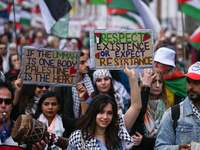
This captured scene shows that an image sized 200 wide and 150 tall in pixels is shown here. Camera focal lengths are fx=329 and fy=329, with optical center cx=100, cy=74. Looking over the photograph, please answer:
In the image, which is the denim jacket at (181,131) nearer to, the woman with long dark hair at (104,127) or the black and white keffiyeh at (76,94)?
the woman with long dark hair at (104,127)

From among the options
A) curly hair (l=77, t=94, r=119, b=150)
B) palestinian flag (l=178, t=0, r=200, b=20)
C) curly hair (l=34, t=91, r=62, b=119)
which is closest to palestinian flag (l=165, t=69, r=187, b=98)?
curly hair (l=77, t=94, r=119, b=150)

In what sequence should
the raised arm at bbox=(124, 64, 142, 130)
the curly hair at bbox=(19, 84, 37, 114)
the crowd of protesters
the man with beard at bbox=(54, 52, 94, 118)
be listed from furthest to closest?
the man with beard at bbox=(54, 52, 94, 118) < the curly hair at bbox=(19, 84, 37, 114) < the raised arm at bbox=(124, 64, 142, 130) < the crowd of protesters

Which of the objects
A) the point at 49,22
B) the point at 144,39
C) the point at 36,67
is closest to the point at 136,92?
the point at 144,39

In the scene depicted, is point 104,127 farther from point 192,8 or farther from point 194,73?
point 192,8

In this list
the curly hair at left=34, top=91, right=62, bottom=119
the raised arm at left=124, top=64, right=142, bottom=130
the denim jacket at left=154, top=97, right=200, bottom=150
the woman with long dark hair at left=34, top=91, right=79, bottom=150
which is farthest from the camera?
the curly hair at left=34, top=91, right=62, bottom=119

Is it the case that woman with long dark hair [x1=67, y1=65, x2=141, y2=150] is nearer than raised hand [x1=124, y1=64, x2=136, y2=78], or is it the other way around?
woman with long dark hair [x1=67, y1=65, x2=141, y2=150]

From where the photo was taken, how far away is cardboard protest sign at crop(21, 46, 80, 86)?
167 inches

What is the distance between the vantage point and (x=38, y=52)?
429 centimetres

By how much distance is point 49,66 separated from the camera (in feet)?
14.2

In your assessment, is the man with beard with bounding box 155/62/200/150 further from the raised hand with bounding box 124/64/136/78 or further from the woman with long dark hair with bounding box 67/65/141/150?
the raised hand with bounding box 124/64/136/78

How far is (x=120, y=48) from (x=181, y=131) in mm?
1366

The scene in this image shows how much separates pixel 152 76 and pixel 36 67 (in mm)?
1517

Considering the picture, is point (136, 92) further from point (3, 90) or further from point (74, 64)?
point (3, 90)

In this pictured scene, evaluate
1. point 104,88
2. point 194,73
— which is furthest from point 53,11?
point 194,73
